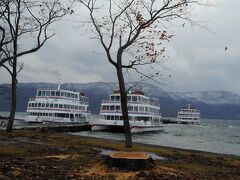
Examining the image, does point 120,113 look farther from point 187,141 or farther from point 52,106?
point 52,106

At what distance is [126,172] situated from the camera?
13.6m

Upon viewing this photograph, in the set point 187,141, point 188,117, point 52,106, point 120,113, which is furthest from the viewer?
point 188,117

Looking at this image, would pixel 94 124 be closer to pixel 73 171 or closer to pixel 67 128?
pixel 67 128

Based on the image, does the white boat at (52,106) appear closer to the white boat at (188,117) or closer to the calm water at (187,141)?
the calm water at (187,141)

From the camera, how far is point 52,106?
245 ft

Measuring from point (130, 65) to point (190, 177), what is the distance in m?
11.5

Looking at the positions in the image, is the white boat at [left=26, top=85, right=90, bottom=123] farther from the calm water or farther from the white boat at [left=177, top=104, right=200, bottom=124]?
the white boat at [left=177, top=104, right=200, bottom=124]

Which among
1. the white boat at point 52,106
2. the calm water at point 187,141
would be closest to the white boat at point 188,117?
the calm water at point 187,141

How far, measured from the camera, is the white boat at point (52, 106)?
244 feet

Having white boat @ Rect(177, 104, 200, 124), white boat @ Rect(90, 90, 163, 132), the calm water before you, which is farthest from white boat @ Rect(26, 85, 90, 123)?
white boat @ Rect(177, 104, 200, 124)

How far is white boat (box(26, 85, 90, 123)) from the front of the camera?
74312mm

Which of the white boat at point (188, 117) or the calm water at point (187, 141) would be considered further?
the white boat at point (188, 117)

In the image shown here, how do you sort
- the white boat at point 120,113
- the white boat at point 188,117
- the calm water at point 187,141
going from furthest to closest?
the white boat at point 188,117 → the white boat at point 120,113 → the calm water at point 187,141

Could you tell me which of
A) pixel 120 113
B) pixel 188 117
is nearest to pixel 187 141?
pixel 120 113
